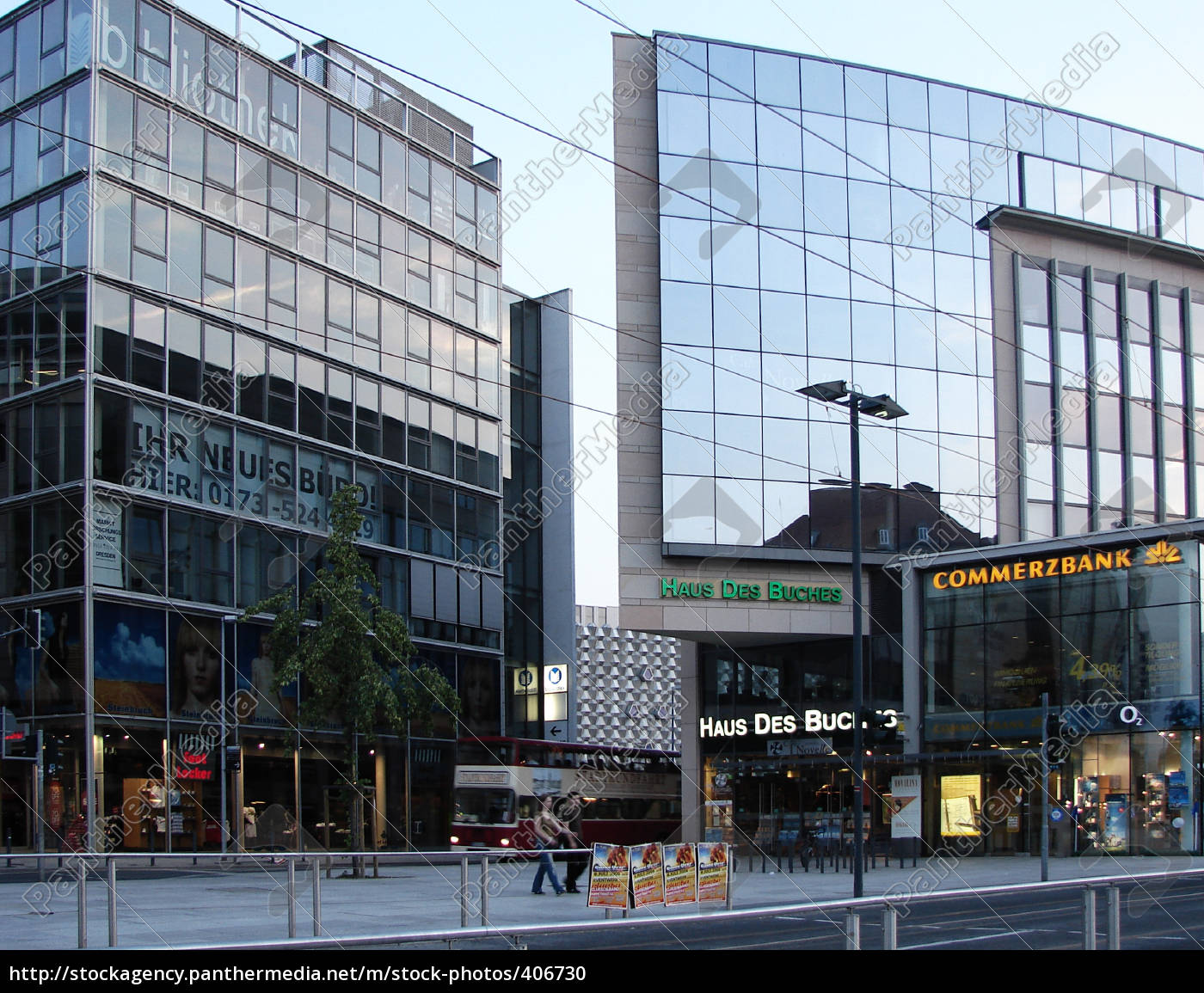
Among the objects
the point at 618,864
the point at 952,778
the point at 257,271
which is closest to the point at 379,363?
the point at 257,271

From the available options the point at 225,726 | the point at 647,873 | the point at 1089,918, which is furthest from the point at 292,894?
the point at 225,726

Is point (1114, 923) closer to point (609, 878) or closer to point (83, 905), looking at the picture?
point (609, 878)

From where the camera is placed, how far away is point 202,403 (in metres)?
45.3

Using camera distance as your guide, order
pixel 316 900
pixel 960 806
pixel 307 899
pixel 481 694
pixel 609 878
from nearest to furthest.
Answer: pixel 316 900
pixel 307 899
pixel 609 878
pixel 960 806
pixel 481 694

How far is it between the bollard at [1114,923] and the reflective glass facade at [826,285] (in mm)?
31672

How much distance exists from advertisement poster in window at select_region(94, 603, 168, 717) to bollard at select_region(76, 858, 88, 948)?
26629mm

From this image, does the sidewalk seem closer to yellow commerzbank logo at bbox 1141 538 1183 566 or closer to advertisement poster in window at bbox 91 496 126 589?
yellow commerzbank logo at bbox 1141 538 1183 566

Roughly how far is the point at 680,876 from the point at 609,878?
158 centimetres

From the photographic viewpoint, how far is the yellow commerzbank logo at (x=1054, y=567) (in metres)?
37.4

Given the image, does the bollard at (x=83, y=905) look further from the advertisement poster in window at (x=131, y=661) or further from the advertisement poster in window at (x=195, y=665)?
the advertisement poster in window at (x=195, y=665)

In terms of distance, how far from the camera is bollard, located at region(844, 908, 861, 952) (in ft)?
26.5

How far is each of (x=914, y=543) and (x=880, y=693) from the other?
185 inches
